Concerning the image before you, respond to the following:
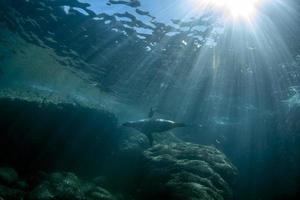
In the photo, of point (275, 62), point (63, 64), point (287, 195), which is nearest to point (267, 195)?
point (287, 195)

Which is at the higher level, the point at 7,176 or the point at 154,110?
the point at 154,110

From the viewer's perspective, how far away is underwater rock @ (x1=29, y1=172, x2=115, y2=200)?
30.1ft

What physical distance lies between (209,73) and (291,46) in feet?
20.6

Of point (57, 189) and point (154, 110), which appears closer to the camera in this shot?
point (57, 189)

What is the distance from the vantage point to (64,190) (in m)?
9.58

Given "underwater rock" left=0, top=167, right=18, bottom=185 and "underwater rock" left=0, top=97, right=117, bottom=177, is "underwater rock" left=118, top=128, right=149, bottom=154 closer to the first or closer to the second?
"underwater rock" left=0, top=97, right=117, bottom=177

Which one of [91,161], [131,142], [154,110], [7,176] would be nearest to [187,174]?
[131,142]

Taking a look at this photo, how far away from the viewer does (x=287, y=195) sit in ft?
49.7

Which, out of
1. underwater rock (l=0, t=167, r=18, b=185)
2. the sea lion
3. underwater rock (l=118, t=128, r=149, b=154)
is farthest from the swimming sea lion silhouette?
underwater rock (l=0, t=167, r=18, b=185)

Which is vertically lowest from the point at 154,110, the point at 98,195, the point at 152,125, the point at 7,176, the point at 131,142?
the point at 7,176

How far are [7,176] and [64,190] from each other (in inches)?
103

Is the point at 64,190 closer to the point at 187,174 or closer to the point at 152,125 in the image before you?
the point at 187,174

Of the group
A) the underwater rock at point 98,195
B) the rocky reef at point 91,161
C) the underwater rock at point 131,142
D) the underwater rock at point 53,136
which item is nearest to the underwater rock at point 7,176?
the rocky reef at point 91,161

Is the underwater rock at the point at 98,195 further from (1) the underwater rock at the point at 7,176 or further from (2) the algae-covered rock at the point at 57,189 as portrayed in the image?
(1) the underwater rock at the point at 7,176
